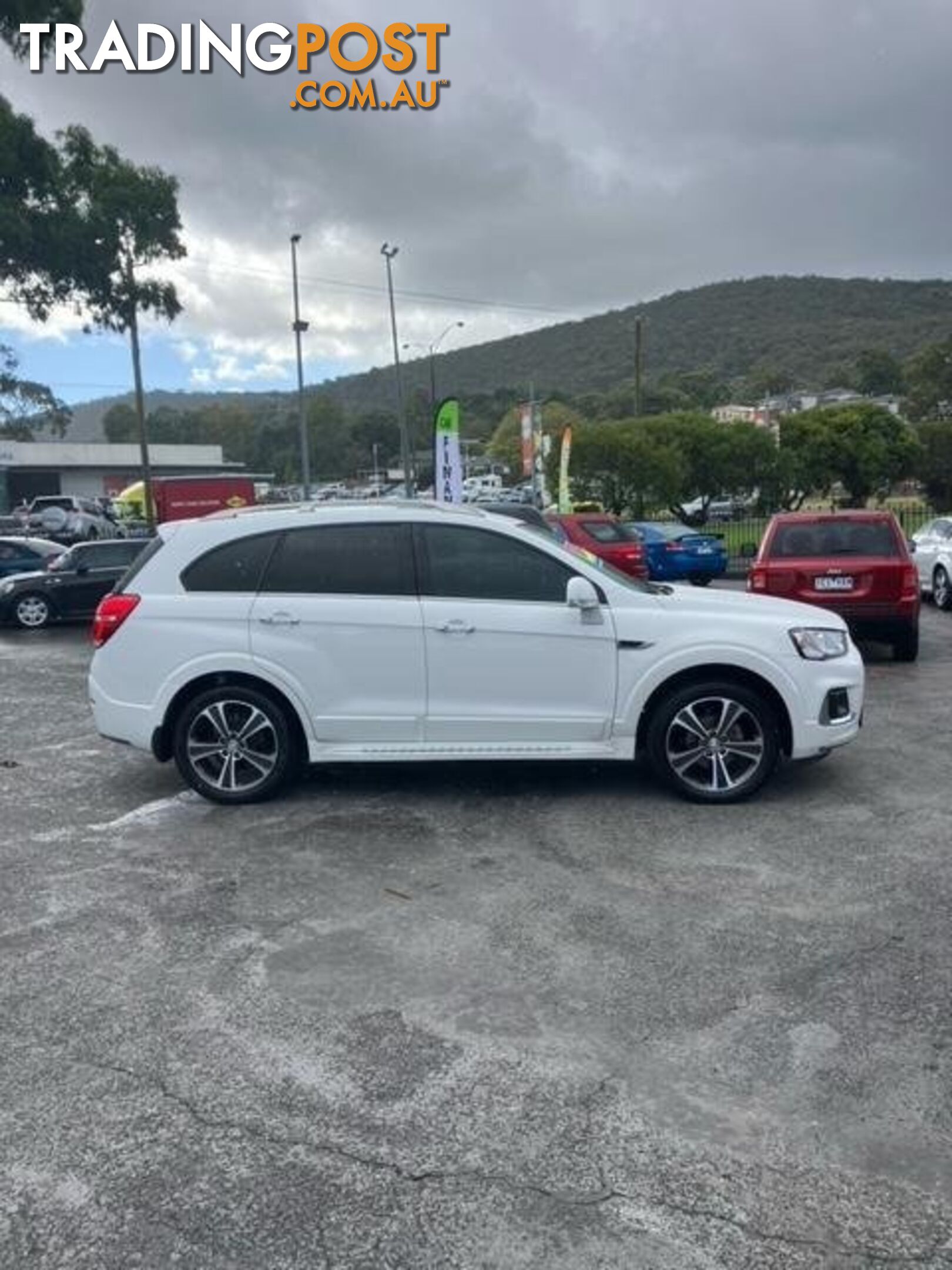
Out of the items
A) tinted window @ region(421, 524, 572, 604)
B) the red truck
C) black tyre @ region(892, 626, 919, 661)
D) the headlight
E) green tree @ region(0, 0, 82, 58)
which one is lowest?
black tyre @ region(892, 626, 919, 661)

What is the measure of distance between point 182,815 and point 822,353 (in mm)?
118804

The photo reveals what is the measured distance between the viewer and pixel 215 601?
627 cm

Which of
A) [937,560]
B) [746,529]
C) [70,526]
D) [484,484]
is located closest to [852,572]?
[937,560]

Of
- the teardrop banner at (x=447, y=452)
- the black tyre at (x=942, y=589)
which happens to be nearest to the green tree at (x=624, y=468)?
the teardrop banner at (x=447, y=452)

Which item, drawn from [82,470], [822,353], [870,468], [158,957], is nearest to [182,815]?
[158,957]

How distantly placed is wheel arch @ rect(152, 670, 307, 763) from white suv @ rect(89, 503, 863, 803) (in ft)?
0.03

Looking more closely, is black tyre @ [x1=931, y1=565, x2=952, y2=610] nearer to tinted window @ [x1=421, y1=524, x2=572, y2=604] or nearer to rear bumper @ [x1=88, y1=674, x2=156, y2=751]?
tinted window @ [x1=421, y1=524, x2=572, y2=604]

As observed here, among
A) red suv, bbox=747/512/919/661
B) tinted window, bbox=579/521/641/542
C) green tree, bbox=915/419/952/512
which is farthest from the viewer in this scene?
green tree, bbox=915/419/952/512

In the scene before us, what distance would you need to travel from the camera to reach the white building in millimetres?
67000

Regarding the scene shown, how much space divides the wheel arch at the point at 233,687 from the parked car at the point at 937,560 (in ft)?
38.4

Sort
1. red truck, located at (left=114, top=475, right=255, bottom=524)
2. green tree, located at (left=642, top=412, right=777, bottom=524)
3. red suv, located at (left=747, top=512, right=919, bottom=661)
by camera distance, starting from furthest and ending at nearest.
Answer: red truck, located at (left=114, top=475, right=255, bottom=524) → green tree, located at (left=642, top=412, right=777, bottom=524) → red suv, located at (left=747, top=512, right=919, bottom=661)

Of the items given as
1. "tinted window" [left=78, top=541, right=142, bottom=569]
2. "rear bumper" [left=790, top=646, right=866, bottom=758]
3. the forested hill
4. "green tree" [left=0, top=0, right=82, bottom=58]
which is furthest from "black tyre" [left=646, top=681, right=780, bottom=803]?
the forested hill

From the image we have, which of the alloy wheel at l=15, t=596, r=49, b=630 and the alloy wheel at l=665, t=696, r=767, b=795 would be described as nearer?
the alloy wheel at l=665, t=696, r=767, b=795

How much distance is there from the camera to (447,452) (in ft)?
83.1
